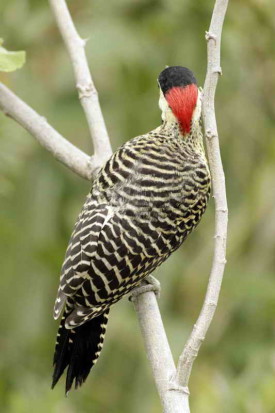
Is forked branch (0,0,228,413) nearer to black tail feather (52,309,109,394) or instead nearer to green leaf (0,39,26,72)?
black tail feather (52,309,109,394)

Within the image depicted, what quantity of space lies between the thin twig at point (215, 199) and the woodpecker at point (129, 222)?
572 mm

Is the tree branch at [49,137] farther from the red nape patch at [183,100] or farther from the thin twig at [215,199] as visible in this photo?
the thin twig at [215,199]

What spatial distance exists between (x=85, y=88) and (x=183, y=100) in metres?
0.38

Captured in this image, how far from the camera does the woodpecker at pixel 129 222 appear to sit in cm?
364

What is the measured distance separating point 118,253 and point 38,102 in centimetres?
154

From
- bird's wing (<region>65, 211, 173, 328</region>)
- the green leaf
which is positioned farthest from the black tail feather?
the green leaf

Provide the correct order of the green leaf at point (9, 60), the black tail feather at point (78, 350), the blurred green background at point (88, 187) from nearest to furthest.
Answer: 1. the green leaf at point (9, 60)
2. the black tail feather at point (78, 350)
3. the blurred green background at point (88, 187)

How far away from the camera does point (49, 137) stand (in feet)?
12.9

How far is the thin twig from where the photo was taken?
302cm

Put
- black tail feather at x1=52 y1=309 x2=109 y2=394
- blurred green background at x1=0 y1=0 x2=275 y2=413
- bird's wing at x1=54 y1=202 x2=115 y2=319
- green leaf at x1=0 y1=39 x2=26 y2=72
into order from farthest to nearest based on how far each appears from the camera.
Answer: blurred green background at x1=0 y1=0 x2=275 y2=413, black tail feather at x1=52 y1=309 x2=109 y2=394, bird's wing at x1=54 y1=202 x2=115 y2=319, green leaf at x1=0 y1=39 x2=26 y2=72

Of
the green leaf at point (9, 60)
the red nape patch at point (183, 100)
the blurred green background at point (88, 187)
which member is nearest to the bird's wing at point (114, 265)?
the red nape patch at point (183, 100)

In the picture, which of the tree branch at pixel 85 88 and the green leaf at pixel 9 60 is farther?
the tree branch at pixel 85 88

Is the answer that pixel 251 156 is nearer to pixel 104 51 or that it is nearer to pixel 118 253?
pixel 104 51

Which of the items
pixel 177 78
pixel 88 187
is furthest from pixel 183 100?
pixel 88 187
